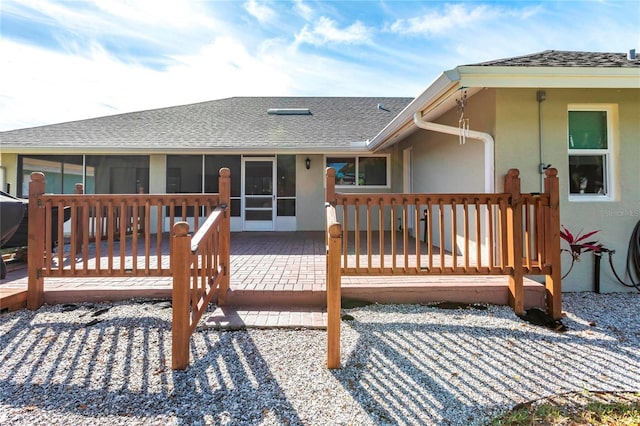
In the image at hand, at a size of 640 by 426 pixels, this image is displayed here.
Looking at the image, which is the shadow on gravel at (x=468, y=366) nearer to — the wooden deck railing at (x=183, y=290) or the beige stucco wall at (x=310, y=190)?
the wooden deck railing at (x=183, y=290)

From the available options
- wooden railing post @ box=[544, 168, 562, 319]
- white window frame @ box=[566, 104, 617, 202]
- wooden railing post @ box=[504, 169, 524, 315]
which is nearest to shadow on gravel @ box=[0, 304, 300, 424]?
wooden railing post @ box=[504, 169, 524, 315]

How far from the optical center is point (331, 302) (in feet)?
7.94

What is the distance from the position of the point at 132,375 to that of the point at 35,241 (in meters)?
2.18

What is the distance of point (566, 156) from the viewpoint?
4.05 meters

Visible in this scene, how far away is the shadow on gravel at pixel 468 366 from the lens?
76.2 inches

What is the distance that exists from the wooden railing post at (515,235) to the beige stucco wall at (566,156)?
33.6 inches

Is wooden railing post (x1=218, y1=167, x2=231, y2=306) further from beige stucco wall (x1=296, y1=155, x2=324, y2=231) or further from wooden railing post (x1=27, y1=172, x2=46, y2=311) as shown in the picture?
beige stucco wall (x1=296, y1=155, x2=324, y2=231)

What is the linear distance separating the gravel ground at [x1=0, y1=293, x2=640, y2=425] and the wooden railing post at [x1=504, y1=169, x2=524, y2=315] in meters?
0.25

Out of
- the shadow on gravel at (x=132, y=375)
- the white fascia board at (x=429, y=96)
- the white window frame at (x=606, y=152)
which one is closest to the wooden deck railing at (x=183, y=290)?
the shadow on gravel at (x=132, y=375)

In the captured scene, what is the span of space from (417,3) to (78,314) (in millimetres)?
7879

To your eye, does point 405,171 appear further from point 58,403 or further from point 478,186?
point 58,403

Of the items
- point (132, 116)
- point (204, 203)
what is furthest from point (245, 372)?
point (132, 116)

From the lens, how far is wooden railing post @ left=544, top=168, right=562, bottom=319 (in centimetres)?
326

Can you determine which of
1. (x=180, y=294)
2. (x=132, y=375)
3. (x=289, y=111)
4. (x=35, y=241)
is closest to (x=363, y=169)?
(x=289, y=111)
